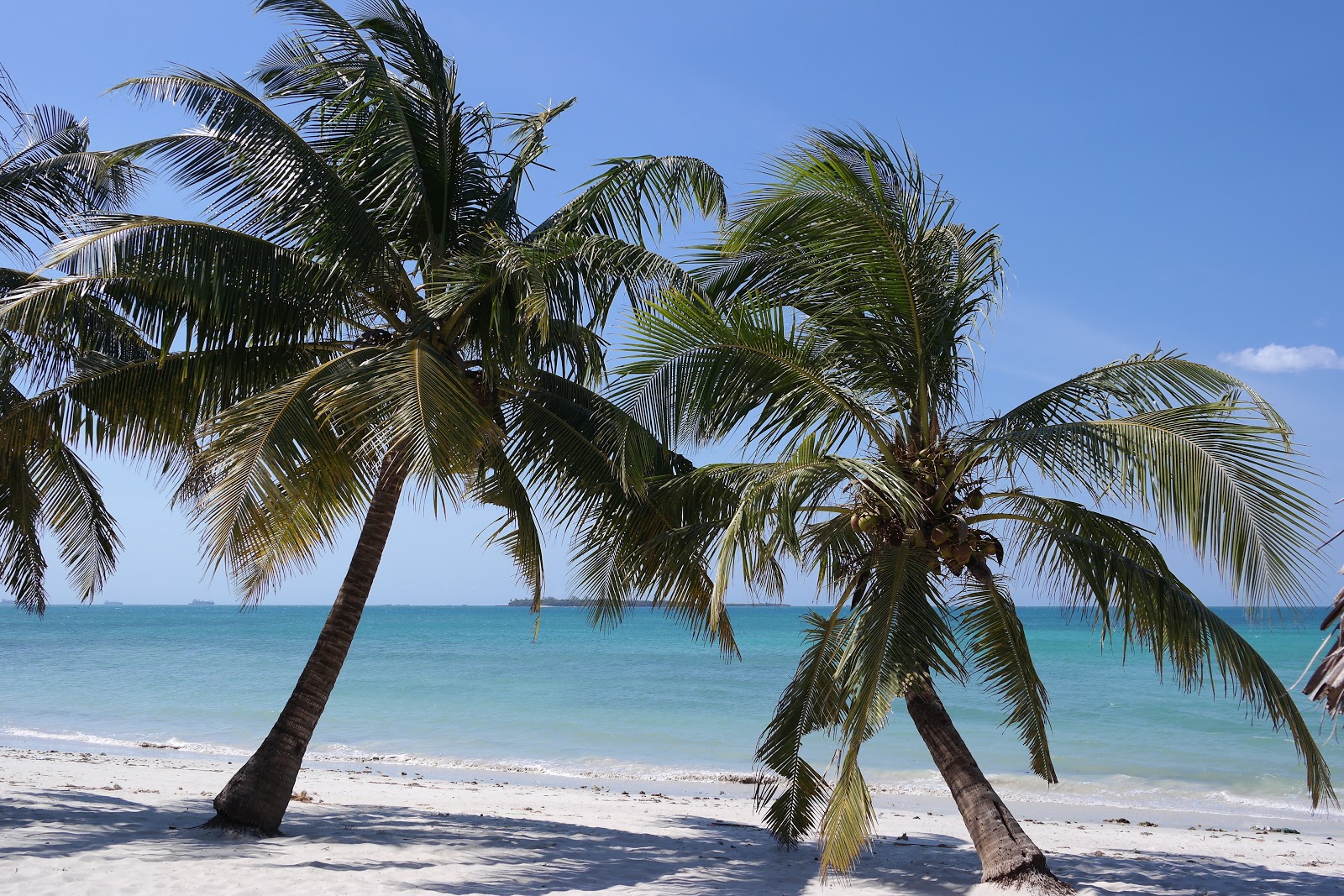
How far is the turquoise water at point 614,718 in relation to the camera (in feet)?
49.4

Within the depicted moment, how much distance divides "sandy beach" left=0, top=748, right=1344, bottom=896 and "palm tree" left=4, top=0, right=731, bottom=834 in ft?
3.05

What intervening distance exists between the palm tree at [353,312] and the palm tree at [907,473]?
2.63 ft

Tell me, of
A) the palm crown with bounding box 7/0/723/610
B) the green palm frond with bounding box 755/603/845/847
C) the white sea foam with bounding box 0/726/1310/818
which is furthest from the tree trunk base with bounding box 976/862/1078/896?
the white sea foam with bounding box 0/726/1310/818

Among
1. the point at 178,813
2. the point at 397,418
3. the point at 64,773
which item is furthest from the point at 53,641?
the point at 397,418

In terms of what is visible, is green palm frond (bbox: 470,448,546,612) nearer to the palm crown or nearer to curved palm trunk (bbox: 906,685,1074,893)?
the palm crown

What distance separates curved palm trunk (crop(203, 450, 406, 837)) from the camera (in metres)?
7.26

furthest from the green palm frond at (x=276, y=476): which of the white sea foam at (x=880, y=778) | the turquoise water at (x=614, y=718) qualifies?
the white sea foam at (x=880, y=778)

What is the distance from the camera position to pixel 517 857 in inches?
287

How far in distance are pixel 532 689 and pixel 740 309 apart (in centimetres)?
2316

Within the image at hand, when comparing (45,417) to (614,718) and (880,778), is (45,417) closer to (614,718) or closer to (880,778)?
(880,778)

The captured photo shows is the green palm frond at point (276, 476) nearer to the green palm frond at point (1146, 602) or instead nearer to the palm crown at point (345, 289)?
the palm crown at point (345, 289)

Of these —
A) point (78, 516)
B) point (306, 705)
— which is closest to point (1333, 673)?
point (306, 705)

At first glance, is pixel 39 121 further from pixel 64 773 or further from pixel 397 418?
pixel 64 773

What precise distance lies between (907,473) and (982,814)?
2391mm
